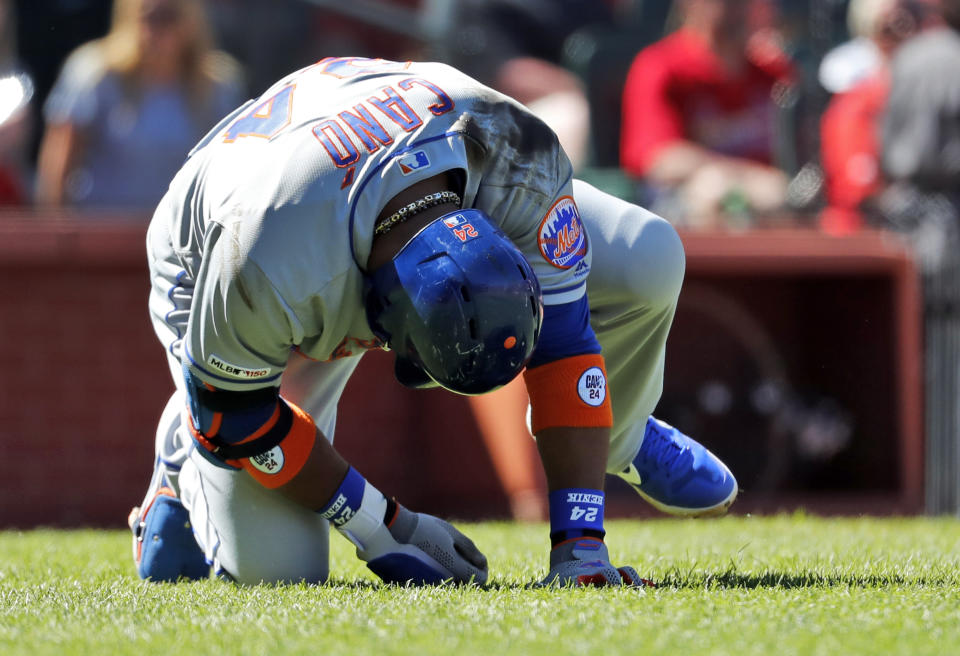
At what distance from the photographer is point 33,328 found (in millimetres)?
6293

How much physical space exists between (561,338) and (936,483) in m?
3.86

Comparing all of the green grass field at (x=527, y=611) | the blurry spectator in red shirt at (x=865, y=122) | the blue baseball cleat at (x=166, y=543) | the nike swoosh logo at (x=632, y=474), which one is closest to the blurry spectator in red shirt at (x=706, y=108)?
the blurry spectator in red shirt at (x=865, y=122)

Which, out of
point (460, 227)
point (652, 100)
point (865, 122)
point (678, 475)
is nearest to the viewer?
point (460, 227)

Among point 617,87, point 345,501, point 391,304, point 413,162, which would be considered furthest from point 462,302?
point 617,87

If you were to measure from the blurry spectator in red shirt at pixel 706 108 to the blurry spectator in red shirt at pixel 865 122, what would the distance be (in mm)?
348

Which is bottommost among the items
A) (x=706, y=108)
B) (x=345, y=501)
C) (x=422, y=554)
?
(x=422, y=554)

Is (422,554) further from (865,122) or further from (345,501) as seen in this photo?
(865,122)

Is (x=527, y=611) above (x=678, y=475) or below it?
above

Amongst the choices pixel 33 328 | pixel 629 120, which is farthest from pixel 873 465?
pixel 33 328

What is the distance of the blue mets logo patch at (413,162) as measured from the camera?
117 inches

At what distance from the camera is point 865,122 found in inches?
298

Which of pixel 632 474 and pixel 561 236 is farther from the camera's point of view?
pixel 632 474

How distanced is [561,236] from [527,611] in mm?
893

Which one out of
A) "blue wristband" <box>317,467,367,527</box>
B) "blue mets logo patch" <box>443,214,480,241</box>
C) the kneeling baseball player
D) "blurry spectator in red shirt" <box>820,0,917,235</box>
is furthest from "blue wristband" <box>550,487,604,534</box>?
"blurry spectator in red shirt" <box>820,0,917,235</box>
